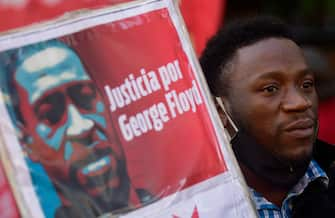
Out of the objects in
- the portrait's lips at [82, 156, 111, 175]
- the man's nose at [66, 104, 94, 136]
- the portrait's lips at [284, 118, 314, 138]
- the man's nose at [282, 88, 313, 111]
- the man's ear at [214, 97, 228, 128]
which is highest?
the man's nose at [66, 104, 94, 136]

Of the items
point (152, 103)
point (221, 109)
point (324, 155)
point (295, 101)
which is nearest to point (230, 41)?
point (221, 109)

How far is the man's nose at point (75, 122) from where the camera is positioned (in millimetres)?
1946

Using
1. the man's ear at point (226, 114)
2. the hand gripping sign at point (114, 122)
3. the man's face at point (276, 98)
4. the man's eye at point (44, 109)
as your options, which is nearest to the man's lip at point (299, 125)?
the man's face at point (276, 98)

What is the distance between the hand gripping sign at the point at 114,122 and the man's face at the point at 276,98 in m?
0.36

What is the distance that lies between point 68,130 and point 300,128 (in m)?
0.76

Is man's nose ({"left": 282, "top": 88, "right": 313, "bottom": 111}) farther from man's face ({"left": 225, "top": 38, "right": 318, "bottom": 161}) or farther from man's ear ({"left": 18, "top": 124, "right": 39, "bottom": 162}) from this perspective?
man's ear ({"left": 18, "top": 124, "right": 39, "bottom": 162})

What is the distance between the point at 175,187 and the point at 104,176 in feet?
0.60

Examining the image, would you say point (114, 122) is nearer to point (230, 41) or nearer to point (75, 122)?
point (75, 122)

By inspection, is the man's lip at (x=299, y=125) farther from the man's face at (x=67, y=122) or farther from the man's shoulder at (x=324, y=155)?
the man's face at (x=67, y=122)

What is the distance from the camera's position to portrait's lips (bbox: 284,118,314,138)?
7.91 ft

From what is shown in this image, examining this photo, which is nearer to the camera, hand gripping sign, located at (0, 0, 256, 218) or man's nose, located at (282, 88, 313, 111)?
hand gripping sign, located at (0, 0, 256, 218)

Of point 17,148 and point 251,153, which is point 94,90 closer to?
point 17,148

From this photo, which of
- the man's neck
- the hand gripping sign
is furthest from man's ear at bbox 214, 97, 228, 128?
the hand gripping sign

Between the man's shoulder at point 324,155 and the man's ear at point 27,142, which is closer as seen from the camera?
the man's ear at point 27,142
